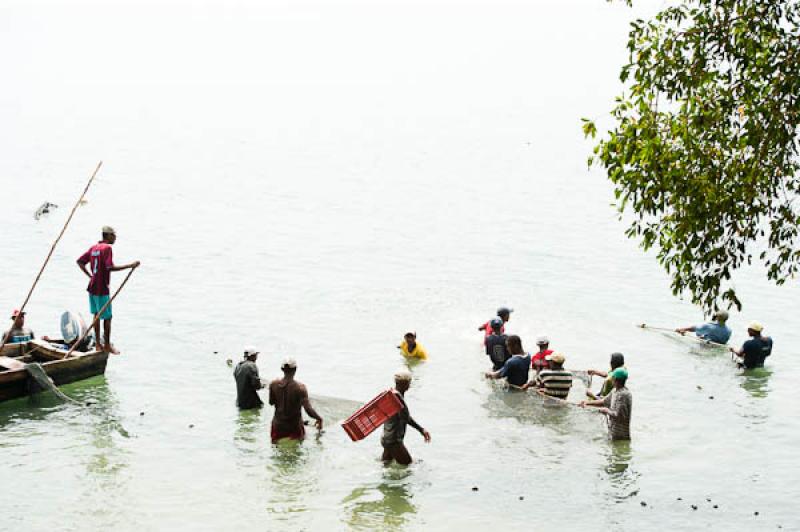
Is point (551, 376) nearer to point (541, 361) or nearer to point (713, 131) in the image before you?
point (541, 361)

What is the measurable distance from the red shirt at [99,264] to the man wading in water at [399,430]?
21.7 ft

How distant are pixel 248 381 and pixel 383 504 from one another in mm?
4374

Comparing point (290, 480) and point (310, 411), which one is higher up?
point (310, 411)

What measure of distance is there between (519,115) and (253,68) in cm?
3741

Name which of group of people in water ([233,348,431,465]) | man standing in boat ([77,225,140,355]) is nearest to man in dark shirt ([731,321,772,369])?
group of people in water ([233,348,431,465])

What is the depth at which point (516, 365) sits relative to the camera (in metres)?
19.8

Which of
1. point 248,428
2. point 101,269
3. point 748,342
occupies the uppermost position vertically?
point 101,269

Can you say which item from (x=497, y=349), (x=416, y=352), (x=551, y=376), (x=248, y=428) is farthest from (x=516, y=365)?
(x=248, y=428)

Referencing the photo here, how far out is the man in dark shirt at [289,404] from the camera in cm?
1648

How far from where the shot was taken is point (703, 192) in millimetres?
12836

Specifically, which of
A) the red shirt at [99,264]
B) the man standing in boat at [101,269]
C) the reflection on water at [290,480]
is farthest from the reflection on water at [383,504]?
the red shirt at [99,264]

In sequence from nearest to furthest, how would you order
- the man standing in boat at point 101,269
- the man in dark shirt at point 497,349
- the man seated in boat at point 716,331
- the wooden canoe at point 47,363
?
the wooden canoe at point 47,363 < the man standing in boat at point 101,269 < the man in dark shirt at point 497,349 < the man seated in boat at point 716,331

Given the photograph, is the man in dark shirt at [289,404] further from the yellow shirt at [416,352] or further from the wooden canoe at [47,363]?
the yellow shirt at [416,352]

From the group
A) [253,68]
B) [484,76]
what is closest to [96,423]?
[484,76]
